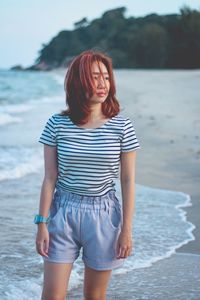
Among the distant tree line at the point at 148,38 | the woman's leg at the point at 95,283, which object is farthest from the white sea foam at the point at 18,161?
the distant tree line at the point at 148,38

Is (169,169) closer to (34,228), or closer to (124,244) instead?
(34,228)

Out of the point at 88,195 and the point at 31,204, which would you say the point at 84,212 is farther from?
the point at 31,204

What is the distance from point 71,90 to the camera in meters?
2.78

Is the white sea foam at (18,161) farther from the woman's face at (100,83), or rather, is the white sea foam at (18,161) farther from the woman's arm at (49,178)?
the woman's face at (100,83)

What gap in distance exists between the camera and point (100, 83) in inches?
109

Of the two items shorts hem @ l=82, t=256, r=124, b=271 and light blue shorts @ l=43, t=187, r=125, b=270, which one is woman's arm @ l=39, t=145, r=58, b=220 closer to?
light blue shorts @ l=43, t=187, r=125, b=270

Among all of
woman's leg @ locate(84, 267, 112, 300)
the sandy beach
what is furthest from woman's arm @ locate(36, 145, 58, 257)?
the sandy beach

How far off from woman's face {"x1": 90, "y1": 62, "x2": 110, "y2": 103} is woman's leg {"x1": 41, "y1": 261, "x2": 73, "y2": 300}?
0.76m

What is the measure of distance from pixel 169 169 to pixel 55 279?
249 inches

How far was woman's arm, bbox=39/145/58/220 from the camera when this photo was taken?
2.76m


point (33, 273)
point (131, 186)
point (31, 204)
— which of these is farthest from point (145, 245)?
point (131, 186)

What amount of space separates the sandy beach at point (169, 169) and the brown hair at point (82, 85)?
0.61m

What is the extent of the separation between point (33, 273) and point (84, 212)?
1.58 meters

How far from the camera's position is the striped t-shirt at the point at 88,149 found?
8.94 feet
